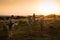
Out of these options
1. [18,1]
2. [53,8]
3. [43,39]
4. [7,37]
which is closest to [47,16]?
[53,8]

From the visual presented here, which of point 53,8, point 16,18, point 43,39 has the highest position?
point 53,8

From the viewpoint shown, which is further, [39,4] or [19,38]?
[39,4]

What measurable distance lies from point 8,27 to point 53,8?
0.63 metres

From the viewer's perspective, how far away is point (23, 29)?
69.5 inches

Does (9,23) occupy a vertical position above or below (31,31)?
above

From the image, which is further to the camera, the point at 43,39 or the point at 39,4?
the point at 39,4

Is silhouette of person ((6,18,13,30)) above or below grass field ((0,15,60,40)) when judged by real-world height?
above

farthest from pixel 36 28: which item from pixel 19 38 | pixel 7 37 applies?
pixel 7 37

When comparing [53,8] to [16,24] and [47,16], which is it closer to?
[47,16]

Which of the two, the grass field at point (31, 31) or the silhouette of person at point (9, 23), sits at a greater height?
the silhouette of person at point (9, 23)

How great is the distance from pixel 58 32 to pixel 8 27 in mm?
628

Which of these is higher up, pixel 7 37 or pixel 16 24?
pixel 16 24

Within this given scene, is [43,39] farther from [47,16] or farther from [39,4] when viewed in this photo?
[39,4]

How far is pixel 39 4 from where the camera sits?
1851 millimetres
